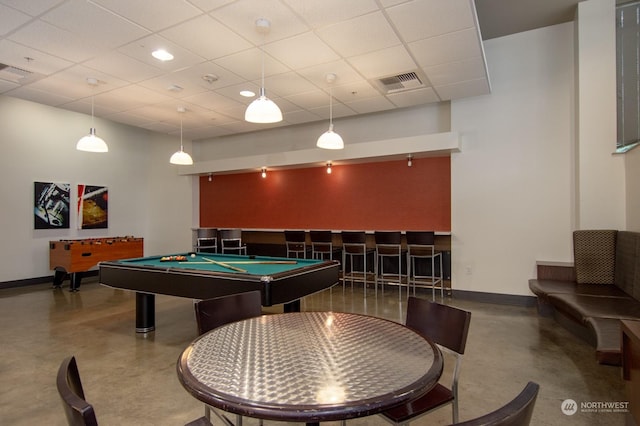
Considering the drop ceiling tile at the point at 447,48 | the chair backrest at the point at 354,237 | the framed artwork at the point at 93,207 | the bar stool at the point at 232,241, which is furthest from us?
the framed artwork at the point at 93,207

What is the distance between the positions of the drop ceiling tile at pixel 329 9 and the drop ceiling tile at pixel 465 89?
2377 millimetres

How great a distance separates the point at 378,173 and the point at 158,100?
4020mm

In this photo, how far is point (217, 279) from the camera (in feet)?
10.8

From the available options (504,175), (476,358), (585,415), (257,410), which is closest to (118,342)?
(257,410)

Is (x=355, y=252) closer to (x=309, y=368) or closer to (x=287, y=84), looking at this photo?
(x=287, y=84)

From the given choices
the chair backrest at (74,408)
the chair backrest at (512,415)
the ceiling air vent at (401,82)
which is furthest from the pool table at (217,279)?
the ceiling air vent at (401,82)

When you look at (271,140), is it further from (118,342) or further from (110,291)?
(118,342)

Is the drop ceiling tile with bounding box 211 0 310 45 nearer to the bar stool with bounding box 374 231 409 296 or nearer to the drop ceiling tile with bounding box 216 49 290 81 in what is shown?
the drop ceiling tile with bounding box 216 49 290 81

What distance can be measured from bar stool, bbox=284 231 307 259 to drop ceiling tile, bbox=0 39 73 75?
13.8 ft

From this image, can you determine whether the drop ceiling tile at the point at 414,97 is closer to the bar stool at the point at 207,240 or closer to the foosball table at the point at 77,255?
the bar stool at the point at 207,240

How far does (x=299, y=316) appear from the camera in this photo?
2.07 metres

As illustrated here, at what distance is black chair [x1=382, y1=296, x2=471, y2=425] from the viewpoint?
1640 mm

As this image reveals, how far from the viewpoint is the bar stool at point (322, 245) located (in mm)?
6378

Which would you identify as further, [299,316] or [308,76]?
[308,76]
